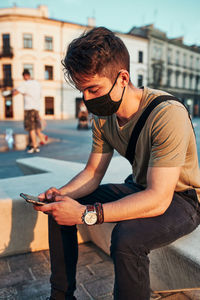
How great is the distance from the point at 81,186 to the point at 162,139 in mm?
724

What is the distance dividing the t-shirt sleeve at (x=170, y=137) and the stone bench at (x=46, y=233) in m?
0.48

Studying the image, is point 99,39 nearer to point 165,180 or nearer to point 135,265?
point 165,180

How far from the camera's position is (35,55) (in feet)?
95.8

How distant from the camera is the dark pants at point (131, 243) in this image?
125 cm

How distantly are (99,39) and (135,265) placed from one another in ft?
3.99

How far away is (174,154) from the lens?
4.63 ft

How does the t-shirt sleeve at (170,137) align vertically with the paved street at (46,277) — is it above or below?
above

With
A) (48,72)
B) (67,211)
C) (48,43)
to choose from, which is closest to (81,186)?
(67,211)

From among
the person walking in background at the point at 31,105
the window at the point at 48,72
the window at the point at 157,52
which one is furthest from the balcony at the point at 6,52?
the person walking in background at the point at 31,105

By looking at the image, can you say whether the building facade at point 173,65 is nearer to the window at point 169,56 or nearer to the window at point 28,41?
the window at point 169,56

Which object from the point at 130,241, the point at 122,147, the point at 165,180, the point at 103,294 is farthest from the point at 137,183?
the point at 103,294

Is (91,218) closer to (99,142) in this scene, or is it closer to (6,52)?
(99,142)

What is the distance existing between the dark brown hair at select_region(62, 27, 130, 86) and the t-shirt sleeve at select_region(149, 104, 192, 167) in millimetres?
400

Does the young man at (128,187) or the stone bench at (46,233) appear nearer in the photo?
the young man at (128,187)
